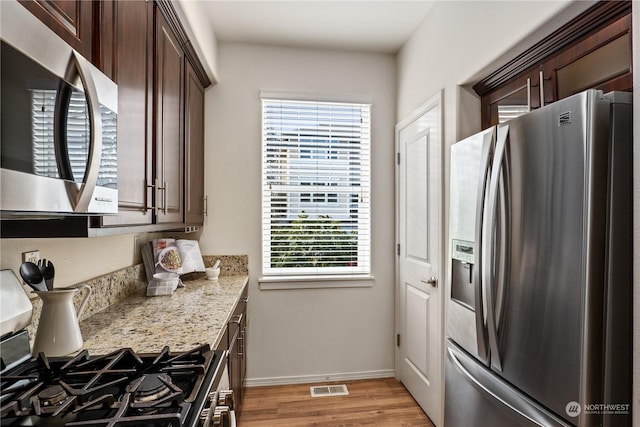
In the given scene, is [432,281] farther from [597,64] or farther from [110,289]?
[110,289]

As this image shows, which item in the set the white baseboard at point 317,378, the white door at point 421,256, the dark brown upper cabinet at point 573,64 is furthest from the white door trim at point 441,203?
the dark brown upper cabinet at point 573,64

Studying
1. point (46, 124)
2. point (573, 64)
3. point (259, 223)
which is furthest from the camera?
point (259, 223)

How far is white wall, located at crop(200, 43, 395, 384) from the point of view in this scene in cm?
283

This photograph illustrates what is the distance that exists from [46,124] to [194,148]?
178cm

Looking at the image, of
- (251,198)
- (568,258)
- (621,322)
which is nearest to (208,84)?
(251,198)

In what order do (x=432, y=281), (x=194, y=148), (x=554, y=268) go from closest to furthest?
1. (x=554, y=268)
2. (x=432, y=281)
3. (x=194, y=148)

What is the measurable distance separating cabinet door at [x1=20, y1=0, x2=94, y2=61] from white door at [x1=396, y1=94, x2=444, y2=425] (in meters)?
1.86

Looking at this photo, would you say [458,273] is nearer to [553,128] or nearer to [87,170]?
[553,128]

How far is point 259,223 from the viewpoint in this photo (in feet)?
9.37

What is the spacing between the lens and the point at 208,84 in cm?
277

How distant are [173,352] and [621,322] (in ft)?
4.72

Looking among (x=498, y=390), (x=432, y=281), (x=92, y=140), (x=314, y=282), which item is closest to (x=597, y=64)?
(x=498, y=390)

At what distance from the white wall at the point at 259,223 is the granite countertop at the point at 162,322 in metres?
0.73

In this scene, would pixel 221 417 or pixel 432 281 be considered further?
pixel 432 281
